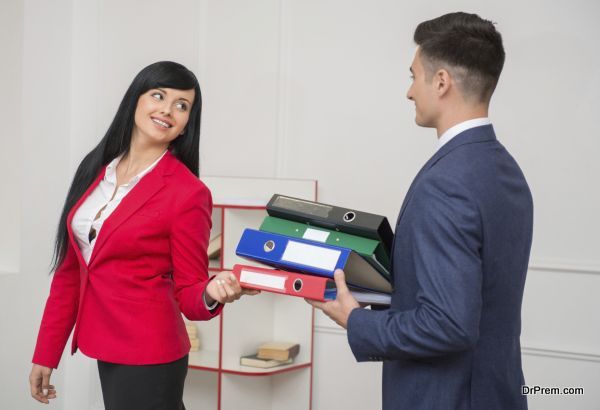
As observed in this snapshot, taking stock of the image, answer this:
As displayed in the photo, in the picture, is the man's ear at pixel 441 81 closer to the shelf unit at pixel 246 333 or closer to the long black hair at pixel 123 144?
the long black hair at pixel 123 144

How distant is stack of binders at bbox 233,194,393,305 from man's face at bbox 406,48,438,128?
0.82 feet

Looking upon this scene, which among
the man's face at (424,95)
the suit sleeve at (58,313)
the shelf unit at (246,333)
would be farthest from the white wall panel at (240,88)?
the man's face at (424,95)

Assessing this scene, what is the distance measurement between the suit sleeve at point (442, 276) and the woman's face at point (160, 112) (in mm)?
A: 894

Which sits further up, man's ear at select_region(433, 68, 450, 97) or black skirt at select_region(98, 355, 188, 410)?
man's ear at select_region(433, 68, 450, 97)

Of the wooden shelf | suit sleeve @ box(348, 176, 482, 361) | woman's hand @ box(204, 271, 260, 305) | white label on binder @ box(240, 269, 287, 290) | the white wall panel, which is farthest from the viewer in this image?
the white wall panel

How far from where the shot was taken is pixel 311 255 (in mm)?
1611

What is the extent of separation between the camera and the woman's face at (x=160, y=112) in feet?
6.78

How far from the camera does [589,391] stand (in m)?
3.21

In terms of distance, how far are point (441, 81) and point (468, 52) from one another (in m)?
0.08

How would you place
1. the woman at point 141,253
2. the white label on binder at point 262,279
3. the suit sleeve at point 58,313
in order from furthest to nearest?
the suit sleeve at point 58,313 < the woman at point 141,253 < the white label on binder at point 262,279

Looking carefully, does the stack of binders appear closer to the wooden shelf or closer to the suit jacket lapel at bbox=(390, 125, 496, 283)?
the suit jacket lapel at bbox=(390, 125, 496, 283)

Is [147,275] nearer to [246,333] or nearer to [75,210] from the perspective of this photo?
[75,210]

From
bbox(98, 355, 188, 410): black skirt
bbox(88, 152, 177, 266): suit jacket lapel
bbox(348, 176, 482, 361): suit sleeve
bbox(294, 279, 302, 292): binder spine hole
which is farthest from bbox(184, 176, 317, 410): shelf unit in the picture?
bbox(348, 176, 482, 361): suit sleeve

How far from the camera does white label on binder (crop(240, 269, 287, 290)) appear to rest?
1632mm
